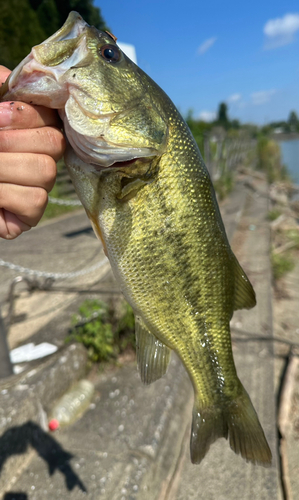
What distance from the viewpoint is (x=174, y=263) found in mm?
1535

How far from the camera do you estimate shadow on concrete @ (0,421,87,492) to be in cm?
239

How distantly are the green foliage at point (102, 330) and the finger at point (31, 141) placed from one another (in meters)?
2.44

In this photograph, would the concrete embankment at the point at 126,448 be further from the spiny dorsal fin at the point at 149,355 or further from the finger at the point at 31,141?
the finger at the point at 31,141

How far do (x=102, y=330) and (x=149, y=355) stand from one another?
77.0 inches

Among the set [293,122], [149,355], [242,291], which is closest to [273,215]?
[242,291]

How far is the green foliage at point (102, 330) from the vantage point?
345 centimetres

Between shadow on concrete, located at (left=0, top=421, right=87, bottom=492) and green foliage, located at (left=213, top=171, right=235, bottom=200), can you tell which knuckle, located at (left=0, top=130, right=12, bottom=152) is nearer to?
shadow on concrete, located at (left=0, top=421, right=87, bottom=492)

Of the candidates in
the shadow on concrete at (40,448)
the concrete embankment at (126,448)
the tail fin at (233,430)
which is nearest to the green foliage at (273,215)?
the concrete embankment at (126,448)

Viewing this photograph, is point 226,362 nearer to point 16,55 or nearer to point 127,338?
point 127,338

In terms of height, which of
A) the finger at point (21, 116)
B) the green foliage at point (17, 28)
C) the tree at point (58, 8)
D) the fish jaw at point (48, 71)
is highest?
the tree at point (58, 8)

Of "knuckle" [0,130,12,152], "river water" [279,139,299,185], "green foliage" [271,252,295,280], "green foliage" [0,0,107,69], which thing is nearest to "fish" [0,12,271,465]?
"knuckle" [0,130,12,152]

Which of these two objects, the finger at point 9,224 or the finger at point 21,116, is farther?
the finger at point 9,224

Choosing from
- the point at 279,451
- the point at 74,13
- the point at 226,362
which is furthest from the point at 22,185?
the point at 279,451

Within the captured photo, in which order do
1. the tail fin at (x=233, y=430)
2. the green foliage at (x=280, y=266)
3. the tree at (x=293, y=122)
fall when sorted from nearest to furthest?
the tail fin at (x=233, y=430), the green foliage at (x=280, y=266), the tree at (x=293, y=122)
